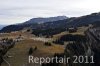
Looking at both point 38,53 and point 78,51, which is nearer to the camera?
point 38,53

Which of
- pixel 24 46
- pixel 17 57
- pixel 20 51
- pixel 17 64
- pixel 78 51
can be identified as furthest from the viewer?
pixel 78 51

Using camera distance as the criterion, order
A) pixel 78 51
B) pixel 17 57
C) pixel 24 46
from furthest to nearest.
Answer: pixel 78 51, pixel 24 46, pixel 17 57

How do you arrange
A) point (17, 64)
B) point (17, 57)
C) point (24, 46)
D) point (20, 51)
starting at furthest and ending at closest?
point (24, 46) → point (20, 51) → point (17, 57) → point (17, 64)

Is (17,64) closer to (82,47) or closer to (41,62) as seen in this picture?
(41,62)

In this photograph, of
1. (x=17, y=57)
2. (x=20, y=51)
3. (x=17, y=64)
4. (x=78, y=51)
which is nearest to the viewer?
(x=17, y=64)

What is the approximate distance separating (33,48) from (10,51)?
10.6m

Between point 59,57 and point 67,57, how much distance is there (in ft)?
26.5

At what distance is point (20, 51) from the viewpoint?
5610 inches

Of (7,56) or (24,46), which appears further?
(24,46)

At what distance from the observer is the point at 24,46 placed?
518ft

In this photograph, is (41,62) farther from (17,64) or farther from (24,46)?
(24,46)

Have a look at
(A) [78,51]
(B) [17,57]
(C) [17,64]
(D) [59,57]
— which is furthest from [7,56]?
(A) [78,51]

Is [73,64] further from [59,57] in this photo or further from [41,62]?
[41,62]

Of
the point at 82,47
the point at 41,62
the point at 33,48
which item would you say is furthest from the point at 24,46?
A: the point at 82,47
